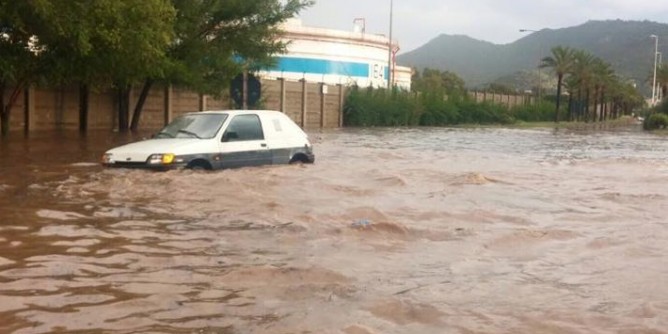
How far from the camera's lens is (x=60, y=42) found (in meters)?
18.6

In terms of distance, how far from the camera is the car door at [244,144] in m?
13.7

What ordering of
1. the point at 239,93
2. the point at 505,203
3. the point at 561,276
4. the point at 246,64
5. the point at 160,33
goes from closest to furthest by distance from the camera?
the point at 561,276
the point at 505,203
the point at 160,33
the point at 246,64
the point at 239,93

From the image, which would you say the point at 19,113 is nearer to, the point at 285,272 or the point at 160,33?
the point at 160,33

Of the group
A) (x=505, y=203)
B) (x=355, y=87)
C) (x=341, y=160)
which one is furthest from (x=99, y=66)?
(x=355, y=87)

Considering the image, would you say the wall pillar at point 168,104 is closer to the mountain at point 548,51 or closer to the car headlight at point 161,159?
the car headlight at point 161,159

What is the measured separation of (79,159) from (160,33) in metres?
4.27

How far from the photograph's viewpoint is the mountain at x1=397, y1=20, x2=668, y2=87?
139875 mm

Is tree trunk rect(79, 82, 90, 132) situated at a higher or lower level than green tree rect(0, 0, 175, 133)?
lower

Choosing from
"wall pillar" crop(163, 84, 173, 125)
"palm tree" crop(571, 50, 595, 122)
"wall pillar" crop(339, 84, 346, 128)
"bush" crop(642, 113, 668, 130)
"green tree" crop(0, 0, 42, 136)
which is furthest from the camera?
"palm tree" crop(571, 50, 595, 122)

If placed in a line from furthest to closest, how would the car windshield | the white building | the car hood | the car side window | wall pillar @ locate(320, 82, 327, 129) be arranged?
1. the white building
2. wall pillar @ locate(320, 82, 327, 129)
3. the car side window
4. the car windshield
5. the car hood

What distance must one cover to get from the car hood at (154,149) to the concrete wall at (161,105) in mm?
11795

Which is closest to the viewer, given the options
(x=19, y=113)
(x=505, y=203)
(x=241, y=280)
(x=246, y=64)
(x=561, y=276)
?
(x=241, y=280)

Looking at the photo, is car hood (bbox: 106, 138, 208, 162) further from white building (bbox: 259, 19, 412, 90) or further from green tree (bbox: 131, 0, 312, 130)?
white building (bbox: 259, 19, 412, 90)

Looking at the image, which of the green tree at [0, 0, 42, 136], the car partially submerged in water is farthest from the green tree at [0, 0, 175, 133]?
the car partially submerged in water
